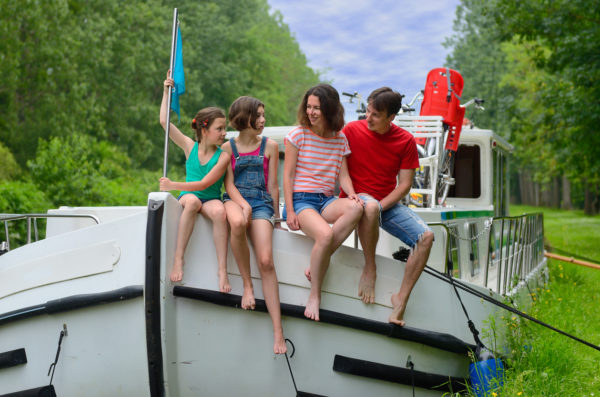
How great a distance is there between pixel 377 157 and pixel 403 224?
50 centimetres

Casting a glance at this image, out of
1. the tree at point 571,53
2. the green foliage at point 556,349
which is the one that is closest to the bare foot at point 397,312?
the green foliage at point 556,349

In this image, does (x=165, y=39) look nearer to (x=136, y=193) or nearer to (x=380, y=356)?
(x=136, y=193)

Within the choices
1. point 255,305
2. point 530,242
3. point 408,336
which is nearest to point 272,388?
point 255,305

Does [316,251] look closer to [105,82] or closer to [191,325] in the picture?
[191,325]

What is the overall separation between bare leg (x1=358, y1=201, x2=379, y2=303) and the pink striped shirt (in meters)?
0.38

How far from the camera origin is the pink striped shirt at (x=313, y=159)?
4668mm

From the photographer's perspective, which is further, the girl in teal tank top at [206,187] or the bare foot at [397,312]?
the bare foot at [397,312]

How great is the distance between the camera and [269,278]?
14.7 ft

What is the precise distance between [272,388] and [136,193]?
56.1ft

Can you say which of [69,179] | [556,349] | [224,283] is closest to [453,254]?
[556,349]

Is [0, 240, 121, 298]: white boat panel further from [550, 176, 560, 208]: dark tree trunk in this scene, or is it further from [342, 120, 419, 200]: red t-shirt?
[550, 176, 560, 208]: dark tree trunk

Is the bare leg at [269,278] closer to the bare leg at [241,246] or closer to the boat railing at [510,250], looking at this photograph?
the bare leg at [241,246]

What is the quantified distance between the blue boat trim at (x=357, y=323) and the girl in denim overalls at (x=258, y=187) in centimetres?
15

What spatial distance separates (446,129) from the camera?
792cm
